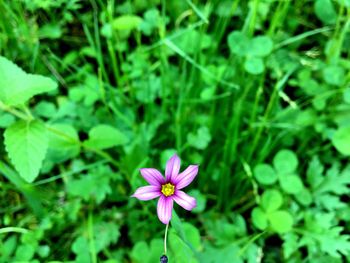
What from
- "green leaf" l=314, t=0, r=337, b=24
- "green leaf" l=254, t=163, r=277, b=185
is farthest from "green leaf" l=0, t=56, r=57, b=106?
"green leaf" l=314, t=0, r=337, b=24

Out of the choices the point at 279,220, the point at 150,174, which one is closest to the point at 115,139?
the point at 150,174

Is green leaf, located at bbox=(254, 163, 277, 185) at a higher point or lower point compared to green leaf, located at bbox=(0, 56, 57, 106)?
lower

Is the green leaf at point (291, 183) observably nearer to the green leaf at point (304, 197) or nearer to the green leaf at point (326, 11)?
the green leaf at point (304, 197)

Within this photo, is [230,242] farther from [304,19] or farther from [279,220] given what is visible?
[304,19]

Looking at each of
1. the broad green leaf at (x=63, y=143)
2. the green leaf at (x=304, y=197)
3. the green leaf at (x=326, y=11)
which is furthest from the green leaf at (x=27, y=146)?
the green leaf at (x=326, y=11)

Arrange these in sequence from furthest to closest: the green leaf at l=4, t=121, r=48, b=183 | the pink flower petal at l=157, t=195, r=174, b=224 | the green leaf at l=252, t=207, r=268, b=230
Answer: the green leaf at l=252, t=207, r=268, b=230 → the green leaf at l=4, t=121, r=48, b=183 → the pink flower petal at l=157, t=195, r=174, b=224

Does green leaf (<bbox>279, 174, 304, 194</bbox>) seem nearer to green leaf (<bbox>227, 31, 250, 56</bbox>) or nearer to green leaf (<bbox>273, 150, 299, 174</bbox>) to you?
green leaf (<bbox>273, 150, 299, 174</bbox>)

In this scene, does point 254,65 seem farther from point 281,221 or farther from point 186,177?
point 186,177

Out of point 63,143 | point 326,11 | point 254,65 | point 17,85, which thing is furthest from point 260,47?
point 17,85
